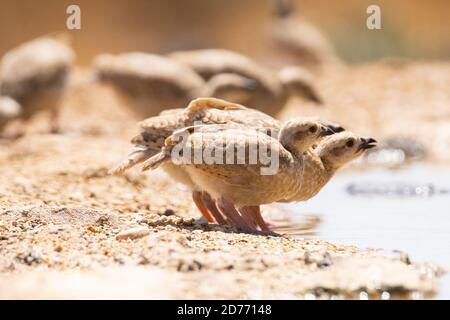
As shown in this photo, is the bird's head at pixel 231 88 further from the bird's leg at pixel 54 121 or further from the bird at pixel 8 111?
the bird at pixel 8 111

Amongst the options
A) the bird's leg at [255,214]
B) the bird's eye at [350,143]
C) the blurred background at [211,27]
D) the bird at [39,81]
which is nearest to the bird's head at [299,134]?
the bird's leg at [255,214]

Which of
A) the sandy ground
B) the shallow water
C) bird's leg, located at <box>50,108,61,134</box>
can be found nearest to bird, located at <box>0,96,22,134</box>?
bird's leg, located at <box>50,108,61,134</box>

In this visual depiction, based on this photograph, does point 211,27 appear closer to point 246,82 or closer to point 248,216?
point 246,82

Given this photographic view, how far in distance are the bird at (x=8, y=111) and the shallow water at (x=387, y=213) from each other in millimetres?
3664

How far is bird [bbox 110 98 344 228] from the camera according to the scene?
21.9 feet

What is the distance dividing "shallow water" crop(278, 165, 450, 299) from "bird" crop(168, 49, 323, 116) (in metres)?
1.31

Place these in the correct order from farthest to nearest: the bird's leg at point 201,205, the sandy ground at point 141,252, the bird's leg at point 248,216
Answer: the bird's leg at point 201,205
the bird's leg at point 248,216
the sandy ground at point 141,252

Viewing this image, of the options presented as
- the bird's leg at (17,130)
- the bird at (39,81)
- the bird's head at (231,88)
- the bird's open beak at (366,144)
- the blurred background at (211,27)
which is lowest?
the bird's open beak at (366,144)

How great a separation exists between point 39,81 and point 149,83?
5.25 feet

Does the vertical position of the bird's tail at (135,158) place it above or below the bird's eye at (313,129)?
below

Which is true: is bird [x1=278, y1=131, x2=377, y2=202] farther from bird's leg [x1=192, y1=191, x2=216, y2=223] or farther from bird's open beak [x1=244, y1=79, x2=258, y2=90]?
bird's open beak [x1=244, y1=79, x2=258, y2=90]

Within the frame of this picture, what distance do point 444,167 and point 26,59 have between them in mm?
4878

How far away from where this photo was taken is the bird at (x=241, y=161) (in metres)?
6.11
